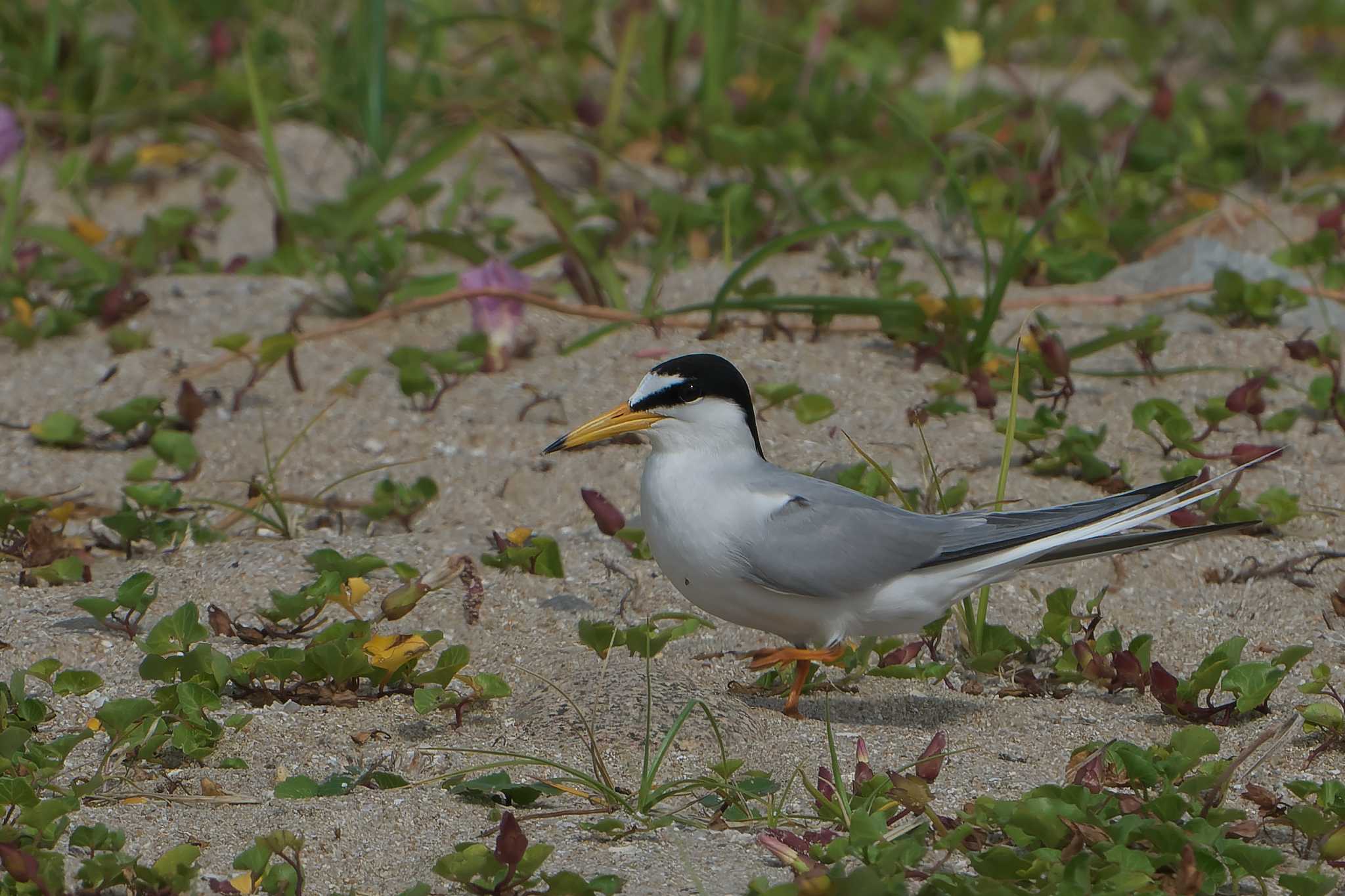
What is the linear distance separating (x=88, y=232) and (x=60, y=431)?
1.44m

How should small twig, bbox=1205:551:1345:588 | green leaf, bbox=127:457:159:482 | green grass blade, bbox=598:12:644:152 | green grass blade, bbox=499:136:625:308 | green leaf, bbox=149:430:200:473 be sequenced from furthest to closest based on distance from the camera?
1. green grass blade, bbox=598:12:644:152
2. green grass blade, bbox=499:136:625:308
3. green leaf, bbox=149:430:200:473
4. green leaf, bbox=127:457:159:482
5. small twig, bbox=1205:551:1345:588

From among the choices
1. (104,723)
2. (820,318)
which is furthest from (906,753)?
(820,318)

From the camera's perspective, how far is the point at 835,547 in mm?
3219

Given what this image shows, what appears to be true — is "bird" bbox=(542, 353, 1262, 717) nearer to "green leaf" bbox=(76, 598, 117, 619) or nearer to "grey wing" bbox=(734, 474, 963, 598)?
"grey wing" bbox=(734, 474, 963, 598)

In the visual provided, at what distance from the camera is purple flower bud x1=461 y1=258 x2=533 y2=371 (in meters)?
4.88

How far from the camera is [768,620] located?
329 cm

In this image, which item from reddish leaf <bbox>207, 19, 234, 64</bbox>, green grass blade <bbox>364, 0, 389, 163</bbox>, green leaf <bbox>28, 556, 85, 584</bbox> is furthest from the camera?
reddish leaf <bbox>207, 19, 234, 64</bbox>

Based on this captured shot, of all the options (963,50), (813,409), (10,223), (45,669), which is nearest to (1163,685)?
(813,409)

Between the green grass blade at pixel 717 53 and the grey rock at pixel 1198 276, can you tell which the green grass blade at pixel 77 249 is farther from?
the grey rock at pixel 1198 276

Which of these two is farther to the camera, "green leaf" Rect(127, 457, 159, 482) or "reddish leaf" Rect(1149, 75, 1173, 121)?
"reddish leaf" Rect(1149, 75, 1173, 121)

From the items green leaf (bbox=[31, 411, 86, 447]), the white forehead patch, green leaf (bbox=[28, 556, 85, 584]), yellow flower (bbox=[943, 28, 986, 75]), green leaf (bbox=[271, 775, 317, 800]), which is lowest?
green leaf (bbox=[31, 411, 86, 447])

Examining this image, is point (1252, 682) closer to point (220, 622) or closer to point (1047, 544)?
point (1047, 544)

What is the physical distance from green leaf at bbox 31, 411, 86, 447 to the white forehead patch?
1.86 metres

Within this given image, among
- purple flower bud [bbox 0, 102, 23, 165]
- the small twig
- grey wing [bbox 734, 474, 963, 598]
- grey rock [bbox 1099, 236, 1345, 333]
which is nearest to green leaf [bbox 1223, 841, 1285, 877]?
grey wing [bbox 734, 474, 963, 598]
